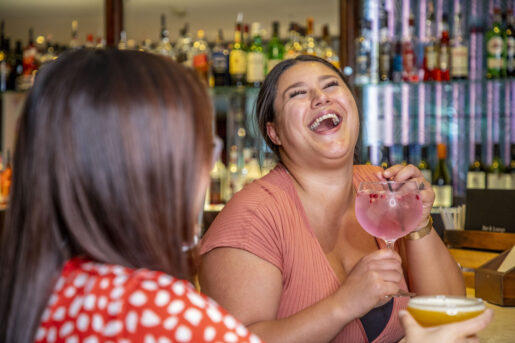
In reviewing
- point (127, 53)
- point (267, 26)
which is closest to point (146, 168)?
point (127, 53)

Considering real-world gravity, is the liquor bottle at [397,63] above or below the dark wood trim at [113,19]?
below

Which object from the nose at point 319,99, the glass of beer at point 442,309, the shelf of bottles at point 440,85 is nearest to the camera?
the glass of beer at point 442,309

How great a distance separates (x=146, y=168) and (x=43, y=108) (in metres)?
0.13

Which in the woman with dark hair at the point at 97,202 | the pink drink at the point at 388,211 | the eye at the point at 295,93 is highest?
the eye at the point at 295,93

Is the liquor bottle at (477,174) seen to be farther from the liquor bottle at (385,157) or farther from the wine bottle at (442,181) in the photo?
the liquor bottle at (385,157)

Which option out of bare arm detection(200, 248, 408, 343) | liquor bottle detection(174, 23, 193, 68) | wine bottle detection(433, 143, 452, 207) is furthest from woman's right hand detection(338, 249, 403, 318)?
liquor bottle detection(174, 23, 193, 68)

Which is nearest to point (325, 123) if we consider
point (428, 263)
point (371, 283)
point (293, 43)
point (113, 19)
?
point (428, 263)

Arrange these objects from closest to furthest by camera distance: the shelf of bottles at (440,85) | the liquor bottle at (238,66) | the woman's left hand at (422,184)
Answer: the woman's left hand at (422,184) → the shelf of bottles at (440,85) → the liquor bottle at (238,66)

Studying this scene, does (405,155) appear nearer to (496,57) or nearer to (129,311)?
(496,57)

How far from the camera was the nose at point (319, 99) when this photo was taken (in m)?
1.57

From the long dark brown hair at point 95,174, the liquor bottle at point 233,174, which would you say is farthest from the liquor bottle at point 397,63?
the long dark brown hair at point 95,174

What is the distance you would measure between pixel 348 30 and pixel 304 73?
1.84 metres

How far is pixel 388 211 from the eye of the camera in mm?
1303

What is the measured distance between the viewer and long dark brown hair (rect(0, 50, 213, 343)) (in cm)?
71
